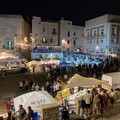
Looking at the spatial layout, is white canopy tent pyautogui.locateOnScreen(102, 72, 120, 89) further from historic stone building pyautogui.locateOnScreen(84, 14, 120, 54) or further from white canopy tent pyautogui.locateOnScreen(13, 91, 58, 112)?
historic stone building pyautogui.locateOnScreen(84, 14, 120, 54)

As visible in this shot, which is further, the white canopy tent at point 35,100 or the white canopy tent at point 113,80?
the white canopy tent at point 113,80

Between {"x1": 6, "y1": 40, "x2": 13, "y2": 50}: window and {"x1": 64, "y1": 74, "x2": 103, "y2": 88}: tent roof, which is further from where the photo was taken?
{"x1": 6, "y1": 40, "x2": 13, "y2": 50}: window

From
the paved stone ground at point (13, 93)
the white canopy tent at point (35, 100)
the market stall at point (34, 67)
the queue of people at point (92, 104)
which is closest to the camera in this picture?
the white canopy tent at point (35, 100)

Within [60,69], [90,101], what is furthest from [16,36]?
[90,101]

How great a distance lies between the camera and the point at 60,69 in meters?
30.7

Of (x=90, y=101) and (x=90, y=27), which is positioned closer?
(x=90, y=101)

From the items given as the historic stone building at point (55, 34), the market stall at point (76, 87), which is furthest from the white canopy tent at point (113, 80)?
the historic stone building at point (55, 34)

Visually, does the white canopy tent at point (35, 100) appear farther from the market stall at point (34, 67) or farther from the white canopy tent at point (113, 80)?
the market stall at point (34, 67)

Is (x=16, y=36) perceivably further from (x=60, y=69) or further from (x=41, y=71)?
(x=60, y=69)

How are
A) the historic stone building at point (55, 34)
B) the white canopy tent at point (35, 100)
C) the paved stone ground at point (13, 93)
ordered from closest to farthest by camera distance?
the white canopy tent at point (35, 100) → the paved stone ground at point (13, 93) → the historic stone building at point (55, 34)

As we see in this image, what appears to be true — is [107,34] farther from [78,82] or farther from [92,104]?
[92,104]

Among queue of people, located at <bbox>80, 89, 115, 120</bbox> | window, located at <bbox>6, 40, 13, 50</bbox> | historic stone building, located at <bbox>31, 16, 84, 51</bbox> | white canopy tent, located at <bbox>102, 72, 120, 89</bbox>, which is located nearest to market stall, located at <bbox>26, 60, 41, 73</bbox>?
window, located at <bbox>6, 40, 13, 50</bbox>

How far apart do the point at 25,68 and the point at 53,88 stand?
14622mm

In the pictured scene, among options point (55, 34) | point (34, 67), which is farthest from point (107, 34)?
point (34, 67)
